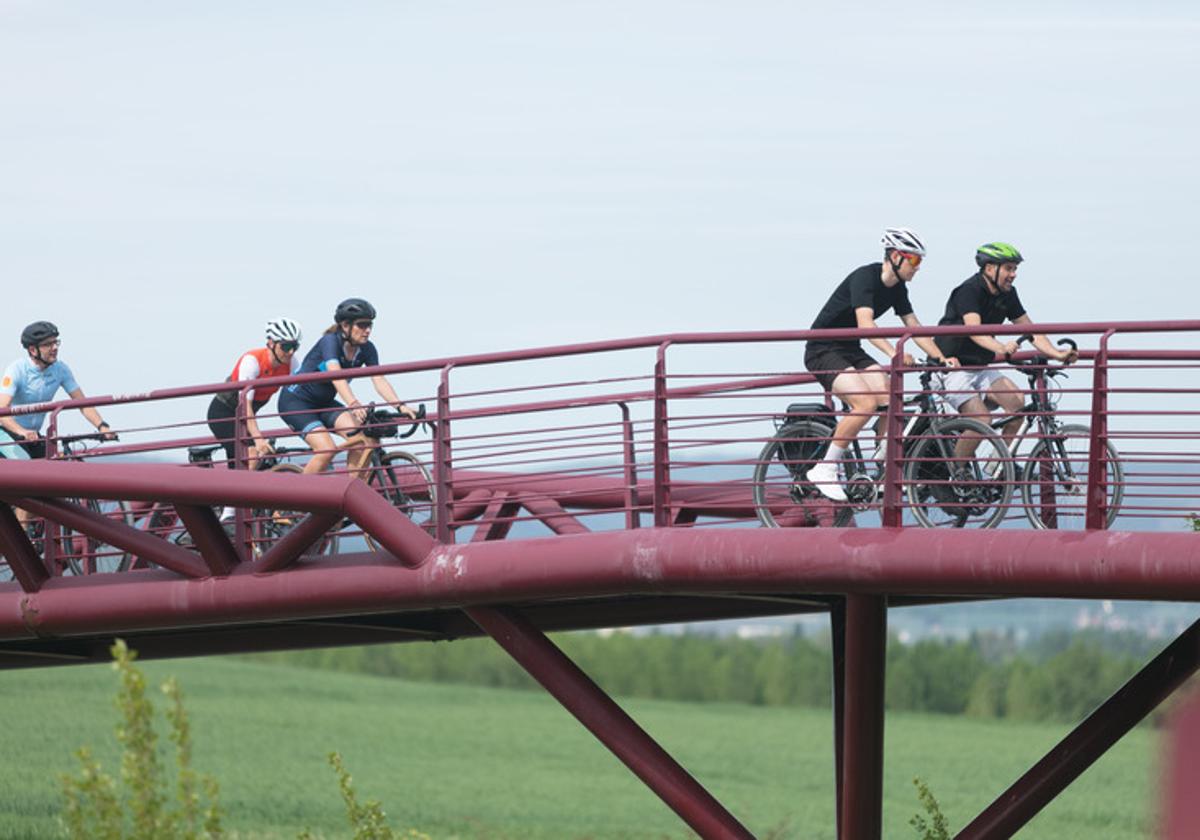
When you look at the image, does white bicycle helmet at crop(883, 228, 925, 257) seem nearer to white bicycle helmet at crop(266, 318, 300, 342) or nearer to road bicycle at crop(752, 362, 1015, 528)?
road bicycle at crop(752, 362, 1015, 528)

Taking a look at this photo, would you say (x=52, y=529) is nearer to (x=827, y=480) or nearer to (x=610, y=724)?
(x=610, y=724)

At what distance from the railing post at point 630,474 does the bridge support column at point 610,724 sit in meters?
1.08

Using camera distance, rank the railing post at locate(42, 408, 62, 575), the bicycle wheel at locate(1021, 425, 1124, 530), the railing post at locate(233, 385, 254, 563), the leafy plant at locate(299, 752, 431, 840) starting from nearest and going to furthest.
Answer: the bicycle wheel at locate(1021, 425, 1124, 530) → the leafy plant at locate(299, 752, 431, 840) → the railing post at locate(233, 385, 254, 563) → the railing post at locate(42, 408, 62, 575)

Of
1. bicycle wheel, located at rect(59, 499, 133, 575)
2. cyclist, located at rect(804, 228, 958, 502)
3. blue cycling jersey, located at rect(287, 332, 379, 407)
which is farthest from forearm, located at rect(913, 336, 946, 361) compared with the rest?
bicycle wheel, located at rect(59, 499, 133, 575)

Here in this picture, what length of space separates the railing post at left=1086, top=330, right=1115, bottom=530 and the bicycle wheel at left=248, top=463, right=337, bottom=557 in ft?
16.5

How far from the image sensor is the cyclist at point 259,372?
1595 cm

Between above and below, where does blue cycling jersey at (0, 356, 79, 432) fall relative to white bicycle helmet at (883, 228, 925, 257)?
below

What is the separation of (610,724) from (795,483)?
209cm

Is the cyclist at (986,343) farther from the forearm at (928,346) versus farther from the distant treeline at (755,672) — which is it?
the distant treeline at (755,672)

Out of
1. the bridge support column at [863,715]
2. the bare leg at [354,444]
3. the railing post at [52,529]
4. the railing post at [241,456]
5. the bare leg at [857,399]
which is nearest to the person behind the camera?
the bare leg at [857,399]

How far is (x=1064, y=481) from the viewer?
13.3 meters

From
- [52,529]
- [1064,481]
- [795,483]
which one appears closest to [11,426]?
[52,529]

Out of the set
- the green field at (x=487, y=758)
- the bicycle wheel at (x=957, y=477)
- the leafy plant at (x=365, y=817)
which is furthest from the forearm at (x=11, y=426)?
the green field at (x=487, y=758)

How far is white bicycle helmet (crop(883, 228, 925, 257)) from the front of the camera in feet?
45.9
